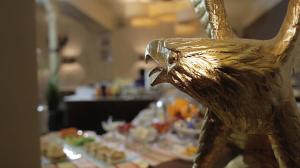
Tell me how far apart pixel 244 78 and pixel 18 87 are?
1.40 feet

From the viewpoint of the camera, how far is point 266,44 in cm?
29

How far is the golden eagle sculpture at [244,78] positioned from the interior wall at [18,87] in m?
0.31

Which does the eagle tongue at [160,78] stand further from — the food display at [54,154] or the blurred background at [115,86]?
the food display at [54,154]

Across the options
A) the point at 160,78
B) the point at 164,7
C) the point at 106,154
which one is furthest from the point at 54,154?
the point at 164,7

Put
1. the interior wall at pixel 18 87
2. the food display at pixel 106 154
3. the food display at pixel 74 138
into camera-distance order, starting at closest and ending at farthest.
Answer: the interior wall at pixel 18 87
the food display at pixel 106 154
the food display at pixel 74 138

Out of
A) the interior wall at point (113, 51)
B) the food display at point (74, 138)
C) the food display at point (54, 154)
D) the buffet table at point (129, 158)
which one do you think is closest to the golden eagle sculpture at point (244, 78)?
the buffet table at point (129, 158)

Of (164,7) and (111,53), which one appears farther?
(111,53)

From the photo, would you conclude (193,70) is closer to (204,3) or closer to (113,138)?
(204,3)

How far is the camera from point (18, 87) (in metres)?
0.54

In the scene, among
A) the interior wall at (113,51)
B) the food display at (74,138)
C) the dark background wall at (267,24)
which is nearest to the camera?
the dark background wall at (267,24)

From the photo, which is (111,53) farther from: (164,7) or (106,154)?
(106,154)

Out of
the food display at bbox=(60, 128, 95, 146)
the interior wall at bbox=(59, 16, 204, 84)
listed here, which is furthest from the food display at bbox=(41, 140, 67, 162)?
the interior wall at bbox=(59, 16, 204, 84)

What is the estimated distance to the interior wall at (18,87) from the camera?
1.67 feet

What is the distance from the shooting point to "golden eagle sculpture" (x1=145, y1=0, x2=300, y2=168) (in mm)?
263
